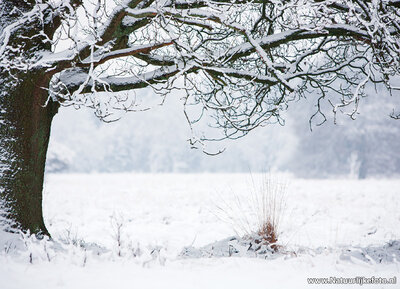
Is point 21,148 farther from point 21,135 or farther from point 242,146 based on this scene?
point 242,146

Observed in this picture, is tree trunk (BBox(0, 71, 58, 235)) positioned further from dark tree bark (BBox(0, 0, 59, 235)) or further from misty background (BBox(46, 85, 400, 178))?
misty background (BBox(46, 85, 400, 178))

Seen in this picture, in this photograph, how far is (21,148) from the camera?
4.29 meters

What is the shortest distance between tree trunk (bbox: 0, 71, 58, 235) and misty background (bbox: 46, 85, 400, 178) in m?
28.8

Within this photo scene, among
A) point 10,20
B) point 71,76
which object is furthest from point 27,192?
point 10,20

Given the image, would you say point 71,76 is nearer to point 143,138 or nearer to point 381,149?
point 381,149

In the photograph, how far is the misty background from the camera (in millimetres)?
34094

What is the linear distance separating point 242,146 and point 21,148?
46686 mm

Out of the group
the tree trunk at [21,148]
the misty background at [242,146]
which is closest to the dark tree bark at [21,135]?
the tree trunk at [21,148]

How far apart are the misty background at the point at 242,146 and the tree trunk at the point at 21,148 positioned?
28.8 meters

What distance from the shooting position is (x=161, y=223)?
9375mm

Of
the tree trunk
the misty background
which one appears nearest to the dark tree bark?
the tree trunk

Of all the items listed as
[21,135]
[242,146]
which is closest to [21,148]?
[21,135]

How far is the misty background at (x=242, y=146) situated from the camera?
34.1 metres

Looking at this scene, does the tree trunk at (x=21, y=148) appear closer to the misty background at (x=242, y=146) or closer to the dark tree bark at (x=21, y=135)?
the dark tree bark at (x=21, y=135)
